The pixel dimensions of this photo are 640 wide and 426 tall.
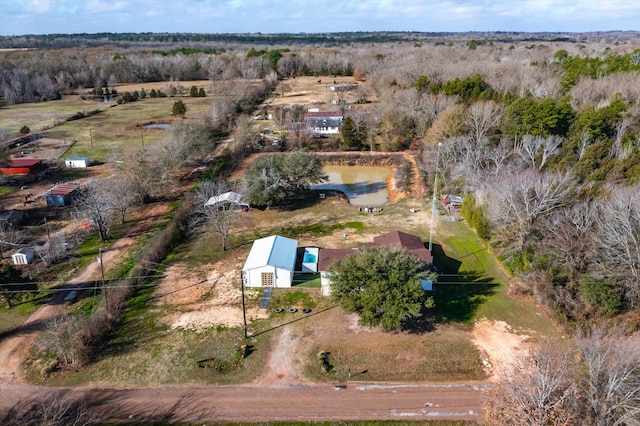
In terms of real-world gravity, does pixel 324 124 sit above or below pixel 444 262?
above

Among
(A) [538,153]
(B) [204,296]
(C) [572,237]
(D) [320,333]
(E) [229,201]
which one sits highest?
(A) [538,153]

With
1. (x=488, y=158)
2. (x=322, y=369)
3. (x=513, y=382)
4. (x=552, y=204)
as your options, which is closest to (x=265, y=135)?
(x=488, y=158)

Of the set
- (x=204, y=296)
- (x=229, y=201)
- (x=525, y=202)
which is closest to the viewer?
(x=204, y=296)

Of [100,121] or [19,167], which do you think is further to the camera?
[100,121]

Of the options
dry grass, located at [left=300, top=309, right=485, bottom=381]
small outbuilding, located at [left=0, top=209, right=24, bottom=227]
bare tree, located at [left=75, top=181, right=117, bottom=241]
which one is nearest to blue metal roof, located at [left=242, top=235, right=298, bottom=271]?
dry grass, located at [left=300, top=309, right=485, bottom=381]

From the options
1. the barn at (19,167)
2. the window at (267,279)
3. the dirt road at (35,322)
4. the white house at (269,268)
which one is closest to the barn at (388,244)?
the white house at (269,268)

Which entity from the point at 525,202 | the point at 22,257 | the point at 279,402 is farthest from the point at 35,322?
the point at 525,202

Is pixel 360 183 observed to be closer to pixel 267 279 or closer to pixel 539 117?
pixel 539 117
